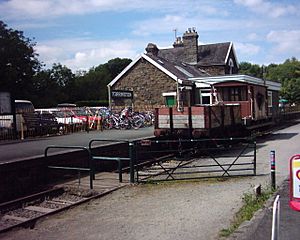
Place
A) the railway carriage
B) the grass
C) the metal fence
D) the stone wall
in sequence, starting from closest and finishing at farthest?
the grass
the metal fence
the railway carriage
the stone wall

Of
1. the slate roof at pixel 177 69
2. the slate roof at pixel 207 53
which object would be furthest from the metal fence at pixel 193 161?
the slate roof at pixel 207 53

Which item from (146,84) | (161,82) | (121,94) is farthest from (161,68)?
(121,94)

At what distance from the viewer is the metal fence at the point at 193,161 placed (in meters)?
11.6

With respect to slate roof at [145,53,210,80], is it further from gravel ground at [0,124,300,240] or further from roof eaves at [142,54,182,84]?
gravel ground at [0,124,300,240]

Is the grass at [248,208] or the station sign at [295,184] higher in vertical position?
the station sign at [295,184]

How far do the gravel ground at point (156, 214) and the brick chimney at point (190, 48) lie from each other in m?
33.0

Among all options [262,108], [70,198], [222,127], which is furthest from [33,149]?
[262,108]

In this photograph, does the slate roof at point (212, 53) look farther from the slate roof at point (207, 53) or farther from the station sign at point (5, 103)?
the station sign at point (5, 103)

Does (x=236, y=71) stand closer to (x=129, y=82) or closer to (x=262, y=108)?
(x=129, y=82)

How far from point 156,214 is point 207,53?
38843 mm

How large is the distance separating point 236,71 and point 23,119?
1327 inches

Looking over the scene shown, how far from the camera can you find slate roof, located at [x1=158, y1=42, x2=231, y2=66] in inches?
1708

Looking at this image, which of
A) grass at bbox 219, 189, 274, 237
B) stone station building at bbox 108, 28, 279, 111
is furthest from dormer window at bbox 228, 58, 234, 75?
grass at bbox 219, 189, 274, 237

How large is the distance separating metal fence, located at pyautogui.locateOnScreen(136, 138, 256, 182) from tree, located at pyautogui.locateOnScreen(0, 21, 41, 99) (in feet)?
101
